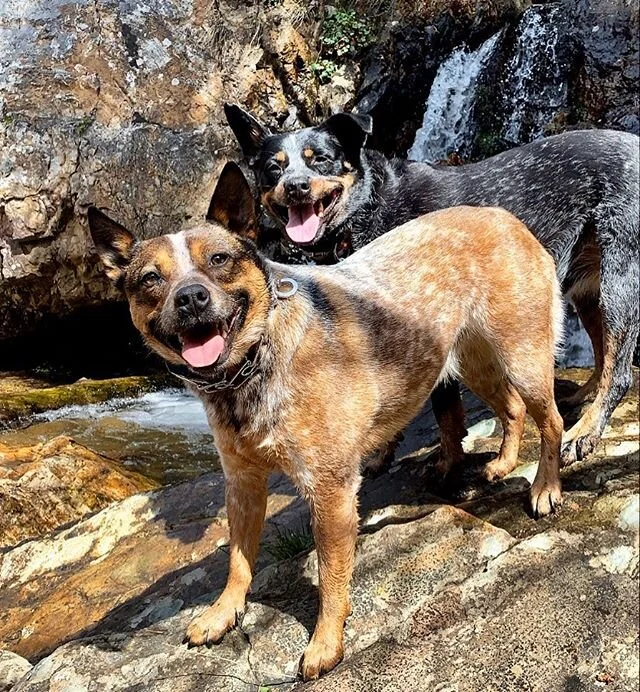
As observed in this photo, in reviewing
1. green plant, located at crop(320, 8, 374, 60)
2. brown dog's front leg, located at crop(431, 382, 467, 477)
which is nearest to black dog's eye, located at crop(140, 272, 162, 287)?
brown dog's front leg, located at crop(431, 382, 467, 477)

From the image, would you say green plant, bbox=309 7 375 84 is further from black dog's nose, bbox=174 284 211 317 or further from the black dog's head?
black dog's nose, bbox=174 284 211 317

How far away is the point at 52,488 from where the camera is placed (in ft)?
17.9

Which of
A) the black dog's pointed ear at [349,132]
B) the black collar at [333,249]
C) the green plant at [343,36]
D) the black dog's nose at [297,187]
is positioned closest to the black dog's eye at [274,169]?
the black dog's nose at [297,187]

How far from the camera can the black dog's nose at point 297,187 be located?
5340 millimetres

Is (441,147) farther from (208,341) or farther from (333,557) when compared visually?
(333,557)

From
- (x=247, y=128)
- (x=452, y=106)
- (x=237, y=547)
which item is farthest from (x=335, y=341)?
(x=452, y=106)

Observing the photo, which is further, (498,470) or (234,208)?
(498,470)

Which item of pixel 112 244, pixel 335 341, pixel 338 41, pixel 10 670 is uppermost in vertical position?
pixel 338 41

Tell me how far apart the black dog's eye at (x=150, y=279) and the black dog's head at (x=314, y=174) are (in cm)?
249

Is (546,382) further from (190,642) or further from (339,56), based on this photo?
(339,56)

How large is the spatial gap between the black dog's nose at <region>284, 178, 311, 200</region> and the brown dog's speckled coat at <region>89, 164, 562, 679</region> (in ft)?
5.33

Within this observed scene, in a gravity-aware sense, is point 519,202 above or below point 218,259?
below

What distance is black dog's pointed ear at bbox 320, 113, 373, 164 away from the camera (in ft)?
17.8

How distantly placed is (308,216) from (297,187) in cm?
29
